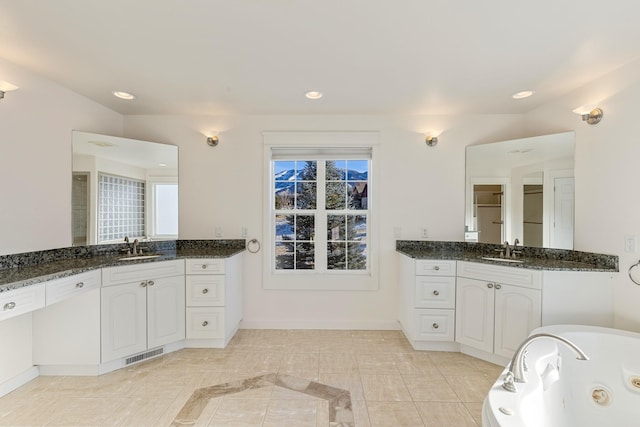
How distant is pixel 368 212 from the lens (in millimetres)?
3393

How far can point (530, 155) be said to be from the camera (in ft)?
9.40

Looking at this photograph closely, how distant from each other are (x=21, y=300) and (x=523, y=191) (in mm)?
3984

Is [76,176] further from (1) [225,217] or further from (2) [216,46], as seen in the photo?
(2) [216,46]

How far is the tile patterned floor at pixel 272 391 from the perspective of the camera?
1.87 metres

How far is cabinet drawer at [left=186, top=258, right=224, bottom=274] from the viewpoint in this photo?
2.80 metres

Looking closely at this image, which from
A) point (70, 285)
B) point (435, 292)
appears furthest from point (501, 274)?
point (70, 285)

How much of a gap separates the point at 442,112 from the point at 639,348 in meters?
2.42

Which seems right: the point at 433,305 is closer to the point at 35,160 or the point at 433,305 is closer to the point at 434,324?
the point at 434,324

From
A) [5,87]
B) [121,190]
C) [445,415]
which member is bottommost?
[445,415]

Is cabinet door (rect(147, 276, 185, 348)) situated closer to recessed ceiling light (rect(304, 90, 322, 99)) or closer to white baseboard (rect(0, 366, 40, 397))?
white baseboard (rect(0, 366, 40, 397))

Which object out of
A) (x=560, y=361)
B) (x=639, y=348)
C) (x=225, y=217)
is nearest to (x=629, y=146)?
(x=639, y=348)

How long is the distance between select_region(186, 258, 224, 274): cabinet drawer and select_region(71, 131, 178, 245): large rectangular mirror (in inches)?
25.3

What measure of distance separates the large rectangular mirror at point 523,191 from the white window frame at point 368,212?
102 cm

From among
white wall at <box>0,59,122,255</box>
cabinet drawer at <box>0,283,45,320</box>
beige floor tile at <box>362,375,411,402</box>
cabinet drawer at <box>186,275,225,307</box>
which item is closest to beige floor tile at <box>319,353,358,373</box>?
beige floor tile at <box>362,375,411,402</box>
